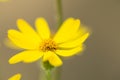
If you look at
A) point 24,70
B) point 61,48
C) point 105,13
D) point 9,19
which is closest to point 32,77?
point 24,70

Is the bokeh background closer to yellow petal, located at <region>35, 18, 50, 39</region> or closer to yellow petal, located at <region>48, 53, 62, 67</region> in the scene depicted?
yellow petal, located at <region>35, 18, 50, 39</region>

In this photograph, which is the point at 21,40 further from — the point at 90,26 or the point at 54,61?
the point at 90,26

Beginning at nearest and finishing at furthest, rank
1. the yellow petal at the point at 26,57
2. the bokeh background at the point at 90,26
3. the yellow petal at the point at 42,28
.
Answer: the yellow petal at the point at 26,57, the yellow petal at the point at 42,28, the bokeh background at the point at 90,26

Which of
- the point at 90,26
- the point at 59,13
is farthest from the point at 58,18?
the point at 90,26

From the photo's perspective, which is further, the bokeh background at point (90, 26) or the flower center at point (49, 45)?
the bokeh background at point (90, 26)

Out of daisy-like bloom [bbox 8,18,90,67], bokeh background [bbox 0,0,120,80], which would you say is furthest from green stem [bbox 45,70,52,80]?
bokeh background [bbox 0,0,120,80]

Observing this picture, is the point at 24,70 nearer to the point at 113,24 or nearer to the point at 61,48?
the point at 113,24

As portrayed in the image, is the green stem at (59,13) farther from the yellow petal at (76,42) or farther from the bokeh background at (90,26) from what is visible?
the bokeh background at (90,26)

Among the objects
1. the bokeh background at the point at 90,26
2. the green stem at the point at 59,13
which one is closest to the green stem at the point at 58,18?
the green stem at the point at 59,13
